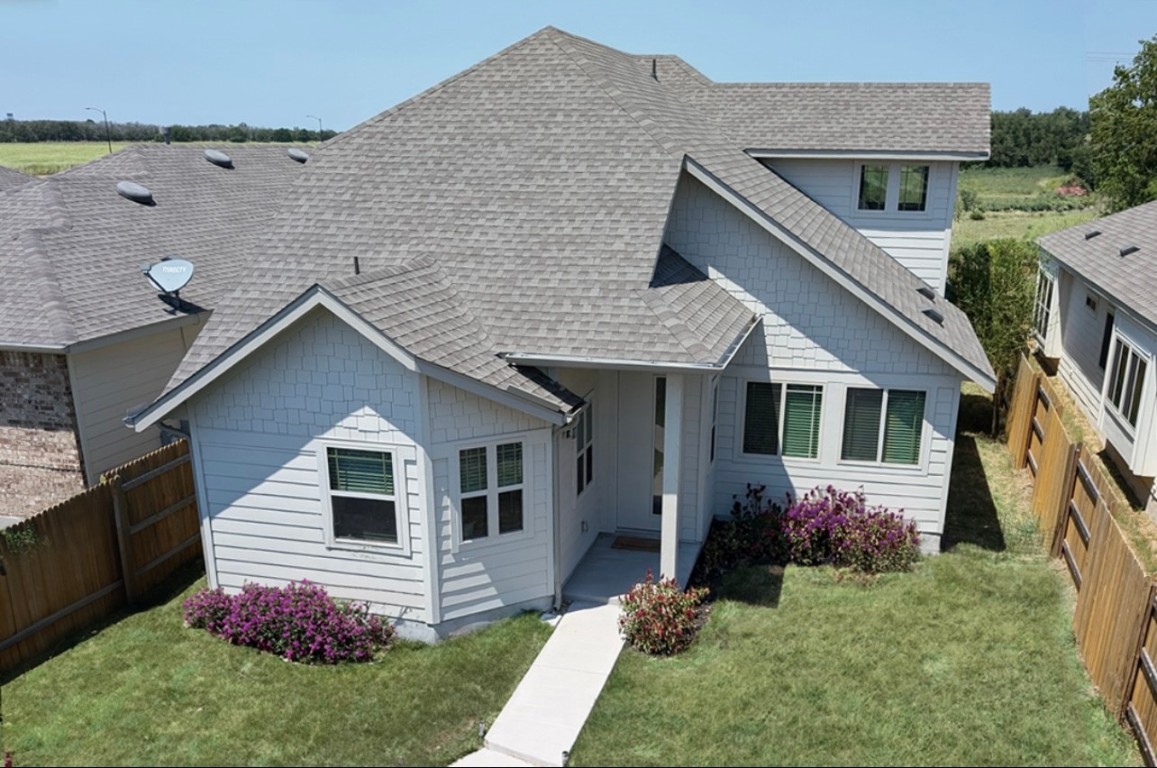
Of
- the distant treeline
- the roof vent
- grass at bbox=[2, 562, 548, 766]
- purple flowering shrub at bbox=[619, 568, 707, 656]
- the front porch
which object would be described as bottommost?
grass at bbox=[2, 562, 548, 766]

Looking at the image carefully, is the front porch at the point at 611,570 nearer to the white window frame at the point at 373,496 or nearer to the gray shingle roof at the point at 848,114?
the white window frame at the point at 373,496

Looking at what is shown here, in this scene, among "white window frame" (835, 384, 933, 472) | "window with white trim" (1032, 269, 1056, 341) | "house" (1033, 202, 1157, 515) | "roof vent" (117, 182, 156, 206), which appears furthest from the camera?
"window with white trim" (1032, 269, 1056, 341)

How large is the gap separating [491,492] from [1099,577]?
7.14 meters

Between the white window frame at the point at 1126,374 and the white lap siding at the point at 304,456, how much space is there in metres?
12.1

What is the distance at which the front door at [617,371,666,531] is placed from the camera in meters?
12.7

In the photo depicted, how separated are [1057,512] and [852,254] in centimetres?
508

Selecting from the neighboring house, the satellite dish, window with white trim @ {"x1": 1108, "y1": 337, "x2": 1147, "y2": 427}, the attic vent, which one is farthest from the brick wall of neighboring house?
window with white trim @ {"x1": 1108, "y1": 337, "x2": 1147, "y2": 427}

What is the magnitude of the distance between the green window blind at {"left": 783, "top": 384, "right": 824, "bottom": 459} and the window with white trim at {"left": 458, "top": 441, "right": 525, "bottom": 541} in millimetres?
4797

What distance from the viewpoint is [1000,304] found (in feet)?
59.0

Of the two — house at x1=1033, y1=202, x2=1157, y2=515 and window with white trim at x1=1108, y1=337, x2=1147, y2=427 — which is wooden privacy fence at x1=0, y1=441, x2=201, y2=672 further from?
window with white trim at x1=1108, y1=337, x2=1147, y2=427

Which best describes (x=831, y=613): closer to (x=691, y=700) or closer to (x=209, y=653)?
(x=691, y=700)

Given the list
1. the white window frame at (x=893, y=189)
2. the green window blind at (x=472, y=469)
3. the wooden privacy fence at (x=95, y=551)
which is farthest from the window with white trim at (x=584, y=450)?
the white window frame at (x=893, y=189)

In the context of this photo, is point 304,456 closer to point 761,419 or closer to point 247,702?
point 247,702

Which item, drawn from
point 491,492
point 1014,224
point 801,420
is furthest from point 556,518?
point 1014,224
